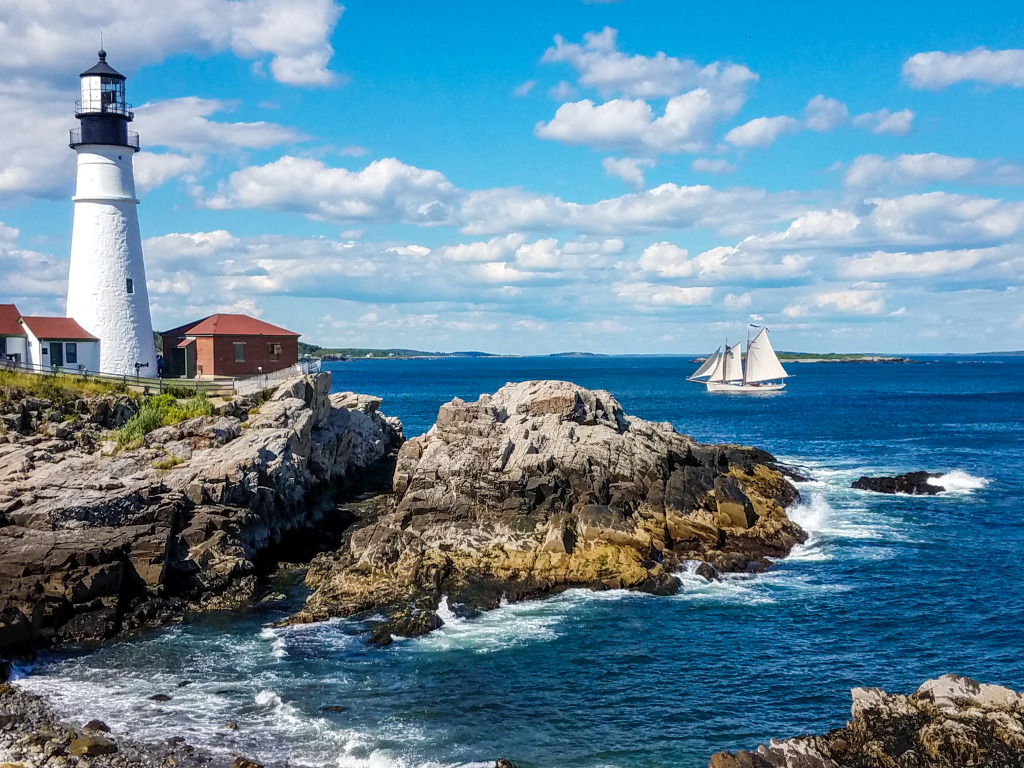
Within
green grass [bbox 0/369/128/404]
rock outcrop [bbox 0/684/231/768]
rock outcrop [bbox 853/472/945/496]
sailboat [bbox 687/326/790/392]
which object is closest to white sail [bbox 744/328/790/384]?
sailboat [bbox 687/326/790/392]

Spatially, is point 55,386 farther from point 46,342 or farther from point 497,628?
point 497,628

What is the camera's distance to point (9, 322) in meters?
45.2

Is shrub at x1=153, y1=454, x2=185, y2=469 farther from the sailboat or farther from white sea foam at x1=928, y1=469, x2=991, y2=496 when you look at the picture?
the sailboat

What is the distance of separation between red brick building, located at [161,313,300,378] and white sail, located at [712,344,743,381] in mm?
96405

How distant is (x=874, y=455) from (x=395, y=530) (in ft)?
144

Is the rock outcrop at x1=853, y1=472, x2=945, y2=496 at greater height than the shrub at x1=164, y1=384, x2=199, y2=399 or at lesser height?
lesser

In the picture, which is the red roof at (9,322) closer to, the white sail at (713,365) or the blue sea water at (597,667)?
the blue sea water at (597,667)

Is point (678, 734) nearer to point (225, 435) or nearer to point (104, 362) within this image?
point (225, 435)

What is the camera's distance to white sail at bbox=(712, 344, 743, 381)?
13738 cm

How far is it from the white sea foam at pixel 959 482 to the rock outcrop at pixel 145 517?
34.9 meters

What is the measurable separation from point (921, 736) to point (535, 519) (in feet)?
63.3

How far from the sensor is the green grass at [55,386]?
39.6m

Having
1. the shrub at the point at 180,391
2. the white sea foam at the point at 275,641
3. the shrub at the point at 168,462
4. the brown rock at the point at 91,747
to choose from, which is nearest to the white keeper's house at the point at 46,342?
the shrub at the point at 180,391

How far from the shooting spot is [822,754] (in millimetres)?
18188
